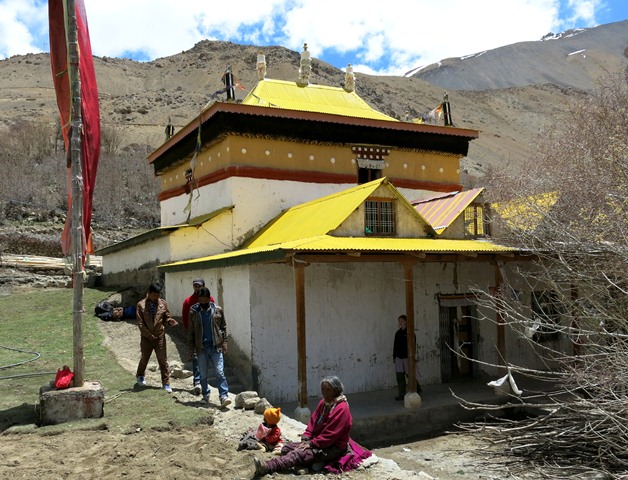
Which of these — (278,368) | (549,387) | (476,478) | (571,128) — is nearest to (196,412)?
(278,368)

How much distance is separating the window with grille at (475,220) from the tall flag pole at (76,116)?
8.27 meters

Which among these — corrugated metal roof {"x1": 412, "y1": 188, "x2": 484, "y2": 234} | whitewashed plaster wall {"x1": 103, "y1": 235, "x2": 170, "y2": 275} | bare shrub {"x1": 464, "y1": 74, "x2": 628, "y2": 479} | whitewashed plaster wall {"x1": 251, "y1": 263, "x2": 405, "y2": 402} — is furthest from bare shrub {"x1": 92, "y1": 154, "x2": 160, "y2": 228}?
whitewashed plaster wall {"x1": 251, "y1": 263, "x2": 405, "y2": 402}

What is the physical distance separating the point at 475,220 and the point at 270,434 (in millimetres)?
7916

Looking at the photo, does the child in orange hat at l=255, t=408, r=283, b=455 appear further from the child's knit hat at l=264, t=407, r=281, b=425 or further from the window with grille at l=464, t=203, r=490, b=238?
the window with grille at l=464, t=203, r=490, b=238

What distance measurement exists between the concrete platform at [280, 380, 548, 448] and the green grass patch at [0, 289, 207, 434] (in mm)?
2899

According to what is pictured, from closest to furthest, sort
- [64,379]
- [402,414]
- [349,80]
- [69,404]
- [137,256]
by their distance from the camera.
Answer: [69,404] < [64,379] < [402,414] < [137,256] < [349,80]

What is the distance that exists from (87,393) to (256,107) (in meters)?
9.41

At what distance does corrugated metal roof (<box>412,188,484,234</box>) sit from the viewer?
12547 mm

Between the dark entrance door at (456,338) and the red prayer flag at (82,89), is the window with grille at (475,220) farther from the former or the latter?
the red prayer flag at (82,89)

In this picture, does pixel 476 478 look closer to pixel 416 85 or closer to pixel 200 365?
pixel 200 365

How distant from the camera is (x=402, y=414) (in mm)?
9906

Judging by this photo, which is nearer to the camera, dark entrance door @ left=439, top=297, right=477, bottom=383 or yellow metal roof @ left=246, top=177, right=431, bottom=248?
yellow metal roof @ left=246, top=177, right=431, bottom=248

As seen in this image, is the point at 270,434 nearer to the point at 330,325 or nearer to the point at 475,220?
the point at 330,325

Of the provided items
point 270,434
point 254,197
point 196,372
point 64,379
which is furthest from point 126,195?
point 270,434
